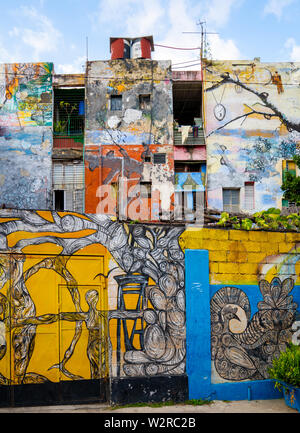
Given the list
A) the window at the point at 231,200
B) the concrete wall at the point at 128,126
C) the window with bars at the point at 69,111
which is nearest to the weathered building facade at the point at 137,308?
the window at the point at 231,200

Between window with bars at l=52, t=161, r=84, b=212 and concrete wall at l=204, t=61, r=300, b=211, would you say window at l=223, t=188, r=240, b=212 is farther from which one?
window with bars at l=52, t=161, r=84, b=212

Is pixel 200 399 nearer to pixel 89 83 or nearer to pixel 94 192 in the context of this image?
pixel 94 192

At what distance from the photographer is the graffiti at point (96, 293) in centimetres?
830

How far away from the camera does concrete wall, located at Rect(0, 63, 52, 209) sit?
18.5m

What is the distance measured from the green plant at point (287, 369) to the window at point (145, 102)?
1247 cm

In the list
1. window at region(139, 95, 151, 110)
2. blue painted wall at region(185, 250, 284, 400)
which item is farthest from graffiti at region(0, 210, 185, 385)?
window at region(139, 95, 151, 110)

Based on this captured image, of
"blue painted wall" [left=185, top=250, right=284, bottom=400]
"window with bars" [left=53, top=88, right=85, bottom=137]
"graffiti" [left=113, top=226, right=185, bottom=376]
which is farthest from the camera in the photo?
"window with bars" [left=53, top=88, right=85, bottom=137]

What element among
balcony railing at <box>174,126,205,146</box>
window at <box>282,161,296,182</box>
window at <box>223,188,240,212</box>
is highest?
balcony railing at <box>174,126,205,146</box>

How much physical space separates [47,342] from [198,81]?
13.8 m

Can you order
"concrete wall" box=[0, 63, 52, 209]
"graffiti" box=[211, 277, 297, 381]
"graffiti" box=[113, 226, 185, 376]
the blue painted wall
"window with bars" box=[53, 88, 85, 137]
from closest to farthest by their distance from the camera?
1. "graffiti" box=[113, 226, 185, 376]
2. the blue painted wall
3. "graffiti" box=[211, 277, 297, 381]
4. "concrete wall" box=[0, 63, 52, 209]
5. "window with bars" box=[53, 88, 85, 137]

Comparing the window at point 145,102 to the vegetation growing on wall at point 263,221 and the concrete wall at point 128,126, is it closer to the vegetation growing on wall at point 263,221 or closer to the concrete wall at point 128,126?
the concrete wall at point 128,126

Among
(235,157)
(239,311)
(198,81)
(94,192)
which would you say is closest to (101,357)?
(239,311)

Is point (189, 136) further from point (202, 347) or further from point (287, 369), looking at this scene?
point (287, 369)

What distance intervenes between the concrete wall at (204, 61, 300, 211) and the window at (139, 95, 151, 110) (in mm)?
2206
